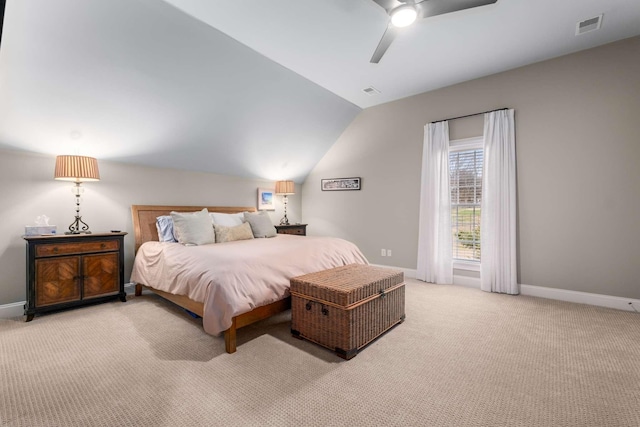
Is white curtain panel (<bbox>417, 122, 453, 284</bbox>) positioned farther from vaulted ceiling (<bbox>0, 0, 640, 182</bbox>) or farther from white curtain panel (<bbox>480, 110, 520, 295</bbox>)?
vaulted ceiling (<bbox>0, 0, 640, 182</bbox>)

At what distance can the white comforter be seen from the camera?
2.36m

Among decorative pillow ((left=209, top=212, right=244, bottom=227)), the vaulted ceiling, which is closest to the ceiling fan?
the vaulted ceiling

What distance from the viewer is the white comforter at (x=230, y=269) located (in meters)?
2.36

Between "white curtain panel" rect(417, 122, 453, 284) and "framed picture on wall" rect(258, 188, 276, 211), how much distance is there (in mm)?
2930

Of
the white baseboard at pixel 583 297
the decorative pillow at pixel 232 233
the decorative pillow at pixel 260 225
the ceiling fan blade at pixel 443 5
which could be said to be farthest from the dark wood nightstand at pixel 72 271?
the white baseboard at pixel 583 297

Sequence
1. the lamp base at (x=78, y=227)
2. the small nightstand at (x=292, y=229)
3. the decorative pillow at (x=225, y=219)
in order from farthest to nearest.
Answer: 1. the small nightstand at (x=292, y=229)
2. the decorative pillow at (x=225, y=219)
3. the lamp base at (x=78, y=227)

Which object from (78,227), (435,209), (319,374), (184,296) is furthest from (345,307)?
(78,227)

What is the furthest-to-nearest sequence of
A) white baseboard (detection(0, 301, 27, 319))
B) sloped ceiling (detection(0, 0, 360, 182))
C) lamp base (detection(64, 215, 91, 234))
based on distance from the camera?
lamp base (detection(64, 215, 91, 234)), white baseboard (detection(0, 301, 27, 319)), sloped ceiling (detection(0, 0, 360, 182))

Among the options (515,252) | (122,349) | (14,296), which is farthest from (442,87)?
(14,296)

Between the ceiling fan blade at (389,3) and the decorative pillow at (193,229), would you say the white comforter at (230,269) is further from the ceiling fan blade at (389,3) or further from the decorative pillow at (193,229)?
the ceiling fan blade at (389,3)

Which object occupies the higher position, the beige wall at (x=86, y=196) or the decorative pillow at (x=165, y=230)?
the beige wall at (x=86, y=196)

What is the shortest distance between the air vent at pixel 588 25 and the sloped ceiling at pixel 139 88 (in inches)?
120

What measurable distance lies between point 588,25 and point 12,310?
6695 millimetres

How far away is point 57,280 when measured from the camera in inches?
122
